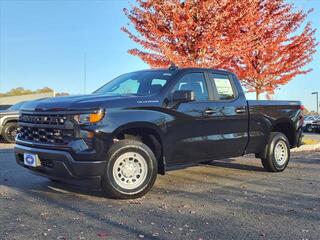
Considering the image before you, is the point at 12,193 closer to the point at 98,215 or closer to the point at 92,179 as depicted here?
the point at 92,179

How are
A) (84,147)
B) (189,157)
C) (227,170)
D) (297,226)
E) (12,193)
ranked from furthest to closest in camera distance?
(227,170)
(189,157)
(12,193)
(84,147)
(297,226)

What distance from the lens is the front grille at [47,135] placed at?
19.8 feet

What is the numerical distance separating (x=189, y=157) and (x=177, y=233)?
101 inches

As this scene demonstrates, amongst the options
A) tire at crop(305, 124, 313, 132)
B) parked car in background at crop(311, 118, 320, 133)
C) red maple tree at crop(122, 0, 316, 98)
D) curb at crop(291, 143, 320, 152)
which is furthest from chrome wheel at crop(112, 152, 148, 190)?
tire at crop(305, 124, 313, 132)

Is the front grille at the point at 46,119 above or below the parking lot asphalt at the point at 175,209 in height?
above

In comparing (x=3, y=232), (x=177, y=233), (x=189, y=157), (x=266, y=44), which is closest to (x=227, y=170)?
(x=189, y=157)

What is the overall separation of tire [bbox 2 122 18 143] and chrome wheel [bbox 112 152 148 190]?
10.2 metres

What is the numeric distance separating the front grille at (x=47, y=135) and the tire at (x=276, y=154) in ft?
13.6

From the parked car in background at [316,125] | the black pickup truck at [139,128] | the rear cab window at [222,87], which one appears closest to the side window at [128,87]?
the black pickup truck at [139,128]

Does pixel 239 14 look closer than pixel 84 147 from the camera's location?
No

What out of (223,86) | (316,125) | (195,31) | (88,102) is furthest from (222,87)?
(316,125)

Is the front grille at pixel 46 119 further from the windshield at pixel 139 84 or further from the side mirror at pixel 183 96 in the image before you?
the side mirror at pixel 183 96

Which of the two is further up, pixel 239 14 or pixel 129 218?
pixel 239 14

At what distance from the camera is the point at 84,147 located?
6004mm
